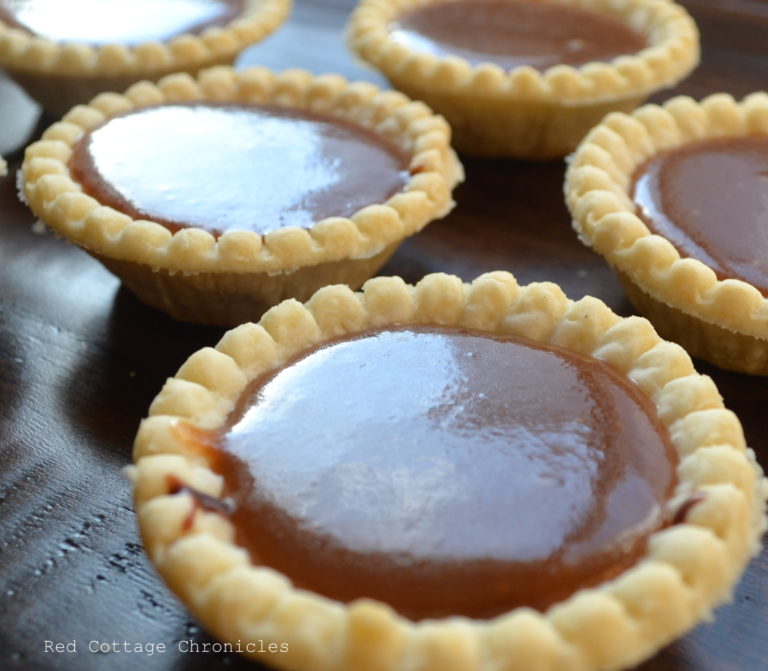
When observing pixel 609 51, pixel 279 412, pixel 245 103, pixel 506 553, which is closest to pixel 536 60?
pixel 609 51

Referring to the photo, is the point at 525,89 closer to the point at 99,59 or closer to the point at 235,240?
the point at 235,240

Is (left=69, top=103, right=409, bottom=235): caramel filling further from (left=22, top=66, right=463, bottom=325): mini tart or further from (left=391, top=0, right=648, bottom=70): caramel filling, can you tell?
(left=391, top=0, right=648, bottom=70): caramel filling

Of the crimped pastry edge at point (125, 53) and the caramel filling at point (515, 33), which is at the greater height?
the caramel filling at point (515, 33)

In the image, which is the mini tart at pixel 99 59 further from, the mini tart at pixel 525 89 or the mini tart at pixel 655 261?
the mini tart at pixel 655 261

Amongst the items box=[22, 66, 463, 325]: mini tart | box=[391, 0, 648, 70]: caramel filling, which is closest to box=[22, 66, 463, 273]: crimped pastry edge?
box=[22, 66, 463, 325]: mini tart

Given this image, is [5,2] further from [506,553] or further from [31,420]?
[506,553]

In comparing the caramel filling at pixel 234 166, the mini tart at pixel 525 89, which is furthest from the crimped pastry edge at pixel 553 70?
the caramel filling at pixel 234 166

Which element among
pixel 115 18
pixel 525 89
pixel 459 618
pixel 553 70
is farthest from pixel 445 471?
pixel 115 18
